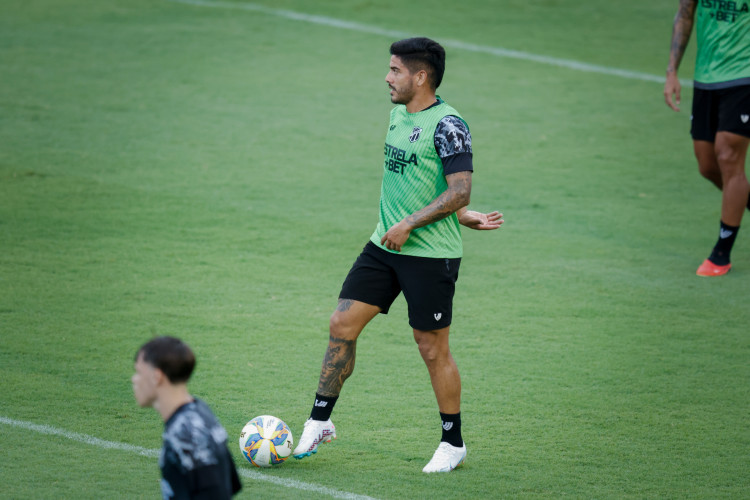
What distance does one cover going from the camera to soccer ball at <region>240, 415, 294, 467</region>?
5.46 meters

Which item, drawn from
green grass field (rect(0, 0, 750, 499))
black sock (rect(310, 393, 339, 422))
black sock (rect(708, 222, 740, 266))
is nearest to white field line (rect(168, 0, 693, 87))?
green grass field (rect(0, 0, 750, 499))

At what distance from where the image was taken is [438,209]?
17.4 feet

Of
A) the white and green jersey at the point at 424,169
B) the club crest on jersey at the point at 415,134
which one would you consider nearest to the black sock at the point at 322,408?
the white and green jersey at the point at 424,169

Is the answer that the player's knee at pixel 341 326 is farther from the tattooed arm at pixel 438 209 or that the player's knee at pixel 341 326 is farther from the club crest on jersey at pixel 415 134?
the club crest on jersey at pixel 415 134

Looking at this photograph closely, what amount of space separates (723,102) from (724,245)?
128cm

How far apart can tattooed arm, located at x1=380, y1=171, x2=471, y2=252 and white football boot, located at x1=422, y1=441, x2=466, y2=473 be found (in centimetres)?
117

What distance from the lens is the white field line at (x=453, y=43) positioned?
1544cm

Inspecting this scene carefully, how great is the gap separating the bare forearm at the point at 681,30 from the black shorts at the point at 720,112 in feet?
1.29

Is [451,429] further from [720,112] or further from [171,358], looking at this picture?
[720,112]

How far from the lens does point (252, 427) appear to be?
5.52 meters

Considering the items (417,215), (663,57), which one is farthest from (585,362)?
(663,57)

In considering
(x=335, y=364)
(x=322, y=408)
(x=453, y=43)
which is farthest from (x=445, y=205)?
(x=453, y=43)

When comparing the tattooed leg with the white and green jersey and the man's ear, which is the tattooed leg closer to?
the white and green jersey

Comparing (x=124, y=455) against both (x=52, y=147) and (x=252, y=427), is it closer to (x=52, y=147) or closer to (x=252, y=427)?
(x=252, y=427)
